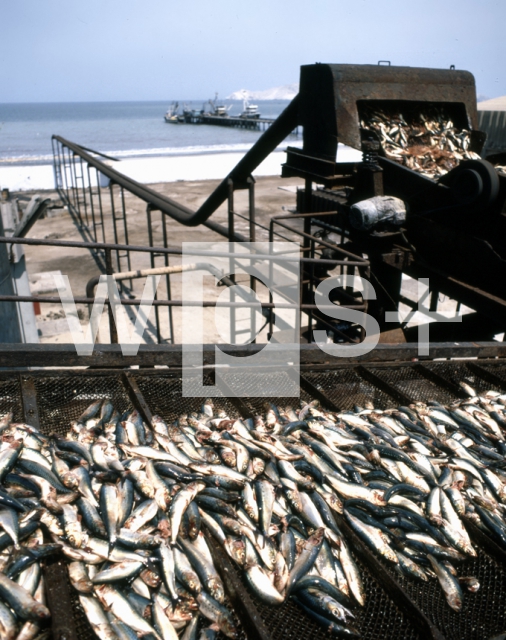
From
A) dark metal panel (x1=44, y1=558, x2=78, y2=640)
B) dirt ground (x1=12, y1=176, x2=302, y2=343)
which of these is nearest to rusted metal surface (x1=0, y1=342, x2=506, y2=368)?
dark metal panel (x1=44, y1=558, x2=78, y2=640)

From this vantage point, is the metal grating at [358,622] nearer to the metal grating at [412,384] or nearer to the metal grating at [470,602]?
the metal grating at [470,602]

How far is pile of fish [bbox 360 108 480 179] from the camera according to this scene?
774 centimetres

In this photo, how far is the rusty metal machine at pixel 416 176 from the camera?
245 inches

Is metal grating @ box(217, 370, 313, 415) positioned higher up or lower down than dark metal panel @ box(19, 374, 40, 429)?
lower down

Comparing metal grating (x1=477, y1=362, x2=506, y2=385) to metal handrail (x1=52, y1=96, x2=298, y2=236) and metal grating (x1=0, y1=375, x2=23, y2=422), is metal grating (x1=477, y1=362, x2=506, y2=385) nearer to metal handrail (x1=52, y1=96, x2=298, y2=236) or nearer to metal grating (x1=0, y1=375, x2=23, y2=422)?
metal handrail (x1=52, y1=96, x2=298, y2=236)

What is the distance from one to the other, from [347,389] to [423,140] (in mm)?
4955

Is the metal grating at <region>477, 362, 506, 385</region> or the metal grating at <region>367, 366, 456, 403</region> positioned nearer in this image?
the metal grating at <region>367, 366, 456, 403</region>

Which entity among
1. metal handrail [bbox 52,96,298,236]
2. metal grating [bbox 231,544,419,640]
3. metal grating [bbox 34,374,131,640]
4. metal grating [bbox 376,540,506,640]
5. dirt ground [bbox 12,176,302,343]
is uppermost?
metal handrail [bbox 52,96,298,236]

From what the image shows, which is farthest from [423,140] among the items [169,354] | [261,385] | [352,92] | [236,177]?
[169,354]

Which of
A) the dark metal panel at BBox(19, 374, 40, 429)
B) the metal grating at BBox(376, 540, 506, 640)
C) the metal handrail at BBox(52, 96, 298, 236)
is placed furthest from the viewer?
the metal handrail at BBox(52, 96, 298, 236)

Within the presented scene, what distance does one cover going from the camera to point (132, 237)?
882 inches

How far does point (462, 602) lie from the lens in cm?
297

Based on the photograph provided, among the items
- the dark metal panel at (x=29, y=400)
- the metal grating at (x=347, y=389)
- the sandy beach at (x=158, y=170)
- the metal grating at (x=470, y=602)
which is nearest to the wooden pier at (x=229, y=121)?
the sandy beach at (x=158, y=170)

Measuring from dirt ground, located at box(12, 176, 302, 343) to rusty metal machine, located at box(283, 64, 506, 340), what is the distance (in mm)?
6159
